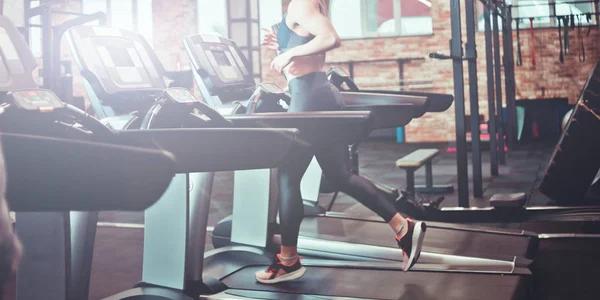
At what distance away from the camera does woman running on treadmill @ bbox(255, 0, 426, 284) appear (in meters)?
2.61

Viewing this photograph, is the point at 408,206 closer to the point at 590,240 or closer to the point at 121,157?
the point at 590,240

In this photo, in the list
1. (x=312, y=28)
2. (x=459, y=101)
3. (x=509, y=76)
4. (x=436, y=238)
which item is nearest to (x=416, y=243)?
(x=436, y=238)

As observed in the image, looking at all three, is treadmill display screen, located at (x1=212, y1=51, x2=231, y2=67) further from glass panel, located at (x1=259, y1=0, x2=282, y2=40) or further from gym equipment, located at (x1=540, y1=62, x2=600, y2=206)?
glass panel, located at (x1=259, y1=0, x2=282, y2=40)

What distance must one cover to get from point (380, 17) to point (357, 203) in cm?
654

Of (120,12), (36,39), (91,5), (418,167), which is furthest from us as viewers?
(36,39)

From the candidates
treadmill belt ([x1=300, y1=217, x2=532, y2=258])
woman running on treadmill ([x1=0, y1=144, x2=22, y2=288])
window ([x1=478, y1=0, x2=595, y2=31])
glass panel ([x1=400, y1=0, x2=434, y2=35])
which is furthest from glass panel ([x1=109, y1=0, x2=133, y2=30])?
woman running on treadmill ([x1=0, y1=144, x2=22, y2=288])

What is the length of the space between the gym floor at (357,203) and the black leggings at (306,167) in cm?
77

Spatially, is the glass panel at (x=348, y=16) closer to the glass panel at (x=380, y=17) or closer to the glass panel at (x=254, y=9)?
the glass panel at (x=380, y=17)

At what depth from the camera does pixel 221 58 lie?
3.50m

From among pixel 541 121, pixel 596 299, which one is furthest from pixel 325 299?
pixel 541 121

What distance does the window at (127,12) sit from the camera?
11.7m

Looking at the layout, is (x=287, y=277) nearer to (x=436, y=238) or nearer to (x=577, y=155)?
(x=436, y=238)

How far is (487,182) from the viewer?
5.90 meters

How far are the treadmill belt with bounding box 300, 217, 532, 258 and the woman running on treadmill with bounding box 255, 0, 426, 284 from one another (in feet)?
1.27
